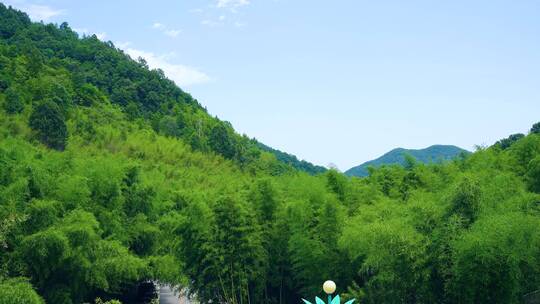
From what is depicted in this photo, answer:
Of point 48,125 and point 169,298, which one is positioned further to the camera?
point 48,125

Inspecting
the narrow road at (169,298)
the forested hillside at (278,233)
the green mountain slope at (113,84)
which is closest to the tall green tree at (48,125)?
the forested hillside at (278,233)

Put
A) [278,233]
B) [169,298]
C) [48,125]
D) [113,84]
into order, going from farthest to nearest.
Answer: [113,84]
[48,125]
[169,298]
[278,233]

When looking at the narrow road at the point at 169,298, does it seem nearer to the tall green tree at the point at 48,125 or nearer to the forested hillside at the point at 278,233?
the forested hillside at the point at 278,233

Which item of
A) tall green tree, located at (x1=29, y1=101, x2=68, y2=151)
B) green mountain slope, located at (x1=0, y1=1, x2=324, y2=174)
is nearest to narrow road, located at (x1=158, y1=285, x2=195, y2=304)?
tall green tree, located at (x1=29, y1=101, x2=68, y2=151)

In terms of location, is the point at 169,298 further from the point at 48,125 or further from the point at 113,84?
the point at 113,84

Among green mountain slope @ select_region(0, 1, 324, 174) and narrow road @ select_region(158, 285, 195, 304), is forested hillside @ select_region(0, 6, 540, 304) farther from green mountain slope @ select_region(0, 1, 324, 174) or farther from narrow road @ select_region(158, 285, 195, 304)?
green mountain slope @ select_region(0, 1, 324, 174)

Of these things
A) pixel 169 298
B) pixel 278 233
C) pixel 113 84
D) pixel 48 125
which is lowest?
pixel 169 298

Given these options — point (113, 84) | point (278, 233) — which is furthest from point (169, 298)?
point (113, 84)

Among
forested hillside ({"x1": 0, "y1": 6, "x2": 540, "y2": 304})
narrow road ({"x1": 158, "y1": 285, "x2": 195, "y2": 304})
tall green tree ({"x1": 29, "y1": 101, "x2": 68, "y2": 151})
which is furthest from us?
tall green tree ({"x1": 29, "y1": 101, "x2": 68, "y2": 151})

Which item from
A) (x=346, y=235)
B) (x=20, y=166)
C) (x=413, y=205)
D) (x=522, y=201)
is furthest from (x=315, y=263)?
(x=20, y=166)

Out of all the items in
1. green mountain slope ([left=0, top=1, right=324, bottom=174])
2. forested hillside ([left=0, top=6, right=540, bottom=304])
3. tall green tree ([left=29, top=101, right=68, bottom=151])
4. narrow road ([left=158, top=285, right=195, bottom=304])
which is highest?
green mountain slope ([left=0, top=1, right=324, bottom=174])

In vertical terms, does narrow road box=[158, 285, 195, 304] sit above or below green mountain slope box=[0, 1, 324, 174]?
below

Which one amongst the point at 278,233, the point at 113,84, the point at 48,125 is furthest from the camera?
the point at 113,84

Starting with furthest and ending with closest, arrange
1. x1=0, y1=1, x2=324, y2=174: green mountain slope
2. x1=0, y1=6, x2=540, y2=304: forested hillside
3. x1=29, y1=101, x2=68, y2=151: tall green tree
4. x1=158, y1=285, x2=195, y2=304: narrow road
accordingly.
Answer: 1. x1=0, y1=1, x2=324, y2=174: green mountain slope
2. x1=29, y1=101, x2=68, y2=151: tall green tree
3. x1=158, y1=285, x2=195, y2=304: narrow road
4. x1=0, y1=6, x2=540, y2=304: forested hillside
